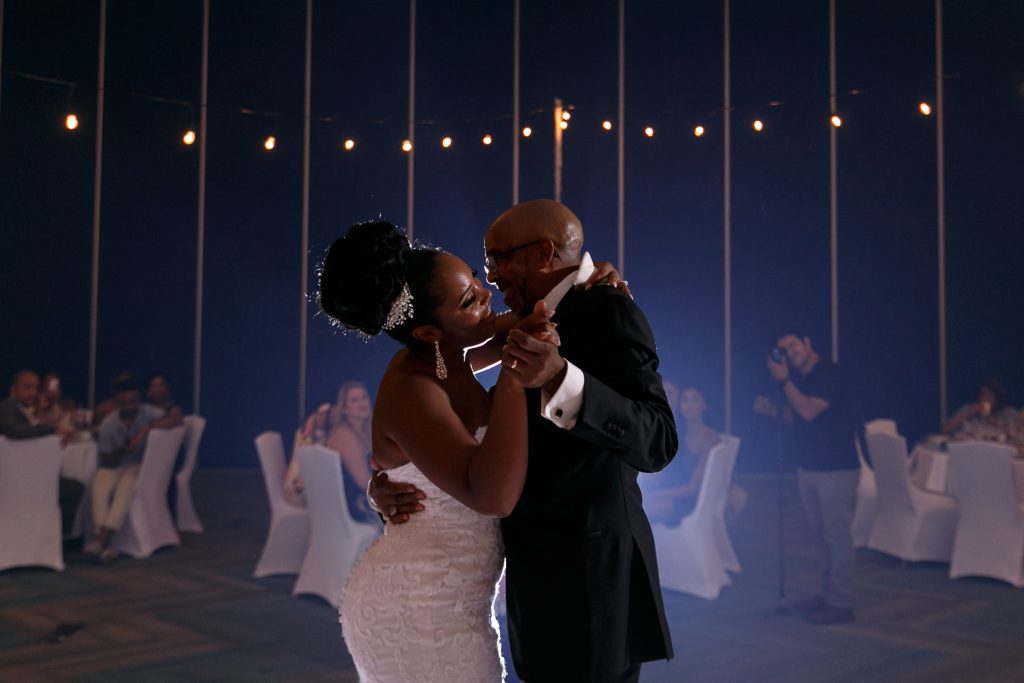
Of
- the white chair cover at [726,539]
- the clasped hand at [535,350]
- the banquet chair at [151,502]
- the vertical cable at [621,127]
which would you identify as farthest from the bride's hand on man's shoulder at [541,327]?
the vertical cable at [621,127]

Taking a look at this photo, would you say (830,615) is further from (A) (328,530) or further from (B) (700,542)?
(A) (328,530)

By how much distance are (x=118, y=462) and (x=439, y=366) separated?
17.5 feet

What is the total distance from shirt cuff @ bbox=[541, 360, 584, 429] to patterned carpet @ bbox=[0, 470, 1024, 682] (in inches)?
96.0

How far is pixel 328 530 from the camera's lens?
209 inches

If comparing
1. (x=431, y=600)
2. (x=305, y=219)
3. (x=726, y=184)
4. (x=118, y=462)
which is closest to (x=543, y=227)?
(x=431, y=600)

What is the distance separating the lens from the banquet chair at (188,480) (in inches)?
282

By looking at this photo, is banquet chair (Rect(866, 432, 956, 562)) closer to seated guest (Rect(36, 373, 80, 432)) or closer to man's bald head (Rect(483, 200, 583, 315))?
man's bald head (Rect(483, 200, 583, 315))

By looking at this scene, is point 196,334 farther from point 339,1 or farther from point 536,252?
point 536,252

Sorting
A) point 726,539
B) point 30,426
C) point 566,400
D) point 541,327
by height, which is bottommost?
point 726,539

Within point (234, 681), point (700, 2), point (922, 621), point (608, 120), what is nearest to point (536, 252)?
point (234, 681)

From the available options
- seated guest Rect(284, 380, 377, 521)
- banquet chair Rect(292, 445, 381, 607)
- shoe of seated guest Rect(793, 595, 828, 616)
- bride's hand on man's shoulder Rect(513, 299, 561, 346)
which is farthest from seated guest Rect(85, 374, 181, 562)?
bride's hand on man's shoulder Rect(513, 299, 561, 346)

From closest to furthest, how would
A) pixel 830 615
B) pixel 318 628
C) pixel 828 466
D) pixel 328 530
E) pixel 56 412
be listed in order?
pixel 318 628, pixel 830 615, pixel 828 466, pixel 328 530, pixel 56 412

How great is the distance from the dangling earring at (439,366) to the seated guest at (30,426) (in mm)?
4858

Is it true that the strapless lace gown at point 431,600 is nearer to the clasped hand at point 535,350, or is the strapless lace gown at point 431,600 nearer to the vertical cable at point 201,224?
the clasped hand at point 535,350
